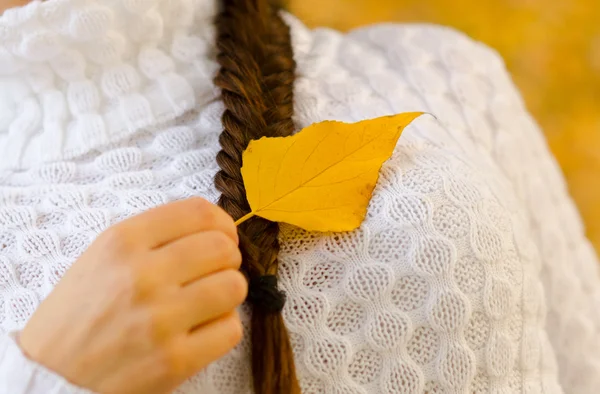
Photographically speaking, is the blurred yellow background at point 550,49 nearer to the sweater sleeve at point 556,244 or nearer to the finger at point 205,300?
the sweater sleeve at point 556,244

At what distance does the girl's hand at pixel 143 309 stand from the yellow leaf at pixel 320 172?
0.24 feet

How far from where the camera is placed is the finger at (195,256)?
0.43m

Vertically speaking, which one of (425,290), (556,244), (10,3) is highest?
(10,3)

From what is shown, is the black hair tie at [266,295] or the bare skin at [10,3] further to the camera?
the bare skin at [10,3]

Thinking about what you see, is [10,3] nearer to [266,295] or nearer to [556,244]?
[266,295]

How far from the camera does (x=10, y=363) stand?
1.44 ft

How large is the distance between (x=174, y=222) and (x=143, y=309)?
69mm

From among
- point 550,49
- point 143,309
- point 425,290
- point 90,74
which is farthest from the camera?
point 550,49

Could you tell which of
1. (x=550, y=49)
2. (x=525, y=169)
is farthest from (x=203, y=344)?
(x=550, y=49)

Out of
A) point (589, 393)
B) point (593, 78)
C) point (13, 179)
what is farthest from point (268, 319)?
point (593, 78)

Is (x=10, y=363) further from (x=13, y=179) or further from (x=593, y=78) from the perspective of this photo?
(x=593, y=78)

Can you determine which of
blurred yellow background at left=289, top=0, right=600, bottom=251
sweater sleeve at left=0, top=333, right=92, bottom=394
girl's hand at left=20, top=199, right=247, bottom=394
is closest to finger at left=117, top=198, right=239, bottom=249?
girl's hand at left=20, top=199, right=247, bottom=394

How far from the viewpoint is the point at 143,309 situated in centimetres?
41

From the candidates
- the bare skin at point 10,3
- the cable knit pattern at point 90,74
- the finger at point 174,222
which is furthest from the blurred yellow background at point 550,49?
the finger at point 174,222
